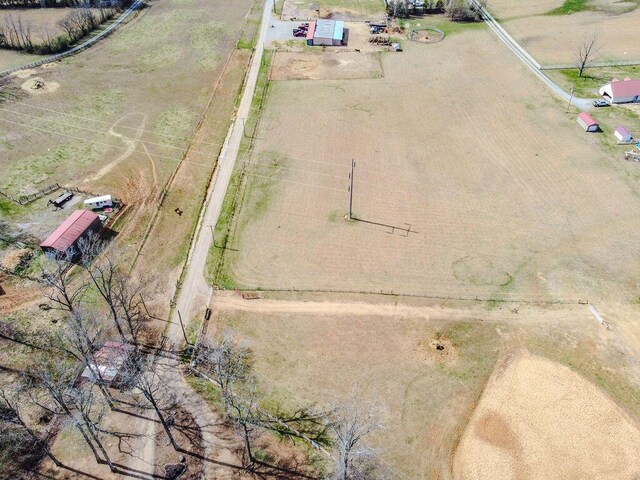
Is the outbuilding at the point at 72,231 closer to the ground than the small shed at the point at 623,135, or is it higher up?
closer to the ground

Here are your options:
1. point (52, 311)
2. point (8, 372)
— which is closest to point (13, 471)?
point (8, 372)

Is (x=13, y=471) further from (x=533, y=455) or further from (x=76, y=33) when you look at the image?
(x=76, y=33)

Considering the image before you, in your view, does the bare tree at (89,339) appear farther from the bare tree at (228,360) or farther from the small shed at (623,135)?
the small shed at (623,135)

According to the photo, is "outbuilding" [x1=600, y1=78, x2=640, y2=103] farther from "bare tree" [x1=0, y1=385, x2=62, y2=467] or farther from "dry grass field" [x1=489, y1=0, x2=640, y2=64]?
"bare tree" [x1=0, y1=385, x2=62, y2=467]

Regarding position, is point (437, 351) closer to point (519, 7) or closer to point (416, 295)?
point (416, 295)

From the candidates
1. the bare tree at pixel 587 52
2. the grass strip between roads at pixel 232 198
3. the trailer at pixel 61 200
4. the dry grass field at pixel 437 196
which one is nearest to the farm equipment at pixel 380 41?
the dry grass field at pixel 437 196

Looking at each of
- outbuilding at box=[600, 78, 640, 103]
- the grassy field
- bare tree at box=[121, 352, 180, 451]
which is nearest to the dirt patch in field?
outbuilding at box=[600, 78, 640, 103]
